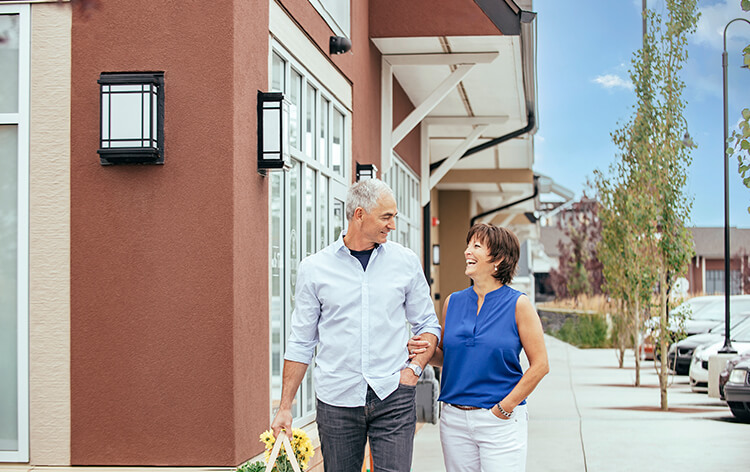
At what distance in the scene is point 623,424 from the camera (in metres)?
10.9

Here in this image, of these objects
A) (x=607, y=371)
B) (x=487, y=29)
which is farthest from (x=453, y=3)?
(x=607, y=371)

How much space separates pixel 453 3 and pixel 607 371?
38.0 ft

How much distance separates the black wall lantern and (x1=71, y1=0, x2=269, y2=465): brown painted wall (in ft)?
0.37

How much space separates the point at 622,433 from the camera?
33.3ft

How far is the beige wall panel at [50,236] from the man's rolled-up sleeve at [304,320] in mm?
1761

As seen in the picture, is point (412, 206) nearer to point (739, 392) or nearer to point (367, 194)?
point (739, 392)

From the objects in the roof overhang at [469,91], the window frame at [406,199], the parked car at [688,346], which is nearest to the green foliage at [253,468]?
the roof overhang at [469,91]

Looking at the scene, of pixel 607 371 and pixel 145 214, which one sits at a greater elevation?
pixel 145 214

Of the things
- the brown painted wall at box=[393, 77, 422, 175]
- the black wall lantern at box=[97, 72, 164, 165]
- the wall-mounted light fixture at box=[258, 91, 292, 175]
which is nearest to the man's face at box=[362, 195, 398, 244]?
the black wall lantern at box=[97, 72, 164, 165]

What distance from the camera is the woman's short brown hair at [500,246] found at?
13.4 feet

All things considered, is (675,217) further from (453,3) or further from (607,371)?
(607,371)

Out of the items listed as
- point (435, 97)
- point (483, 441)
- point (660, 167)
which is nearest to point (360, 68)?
point (435, 97)

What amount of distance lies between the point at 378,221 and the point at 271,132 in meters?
1.96

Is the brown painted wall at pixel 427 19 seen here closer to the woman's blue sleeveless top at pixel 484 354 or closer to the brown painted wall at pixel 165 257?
the brown painted wall at pixel 165 257
